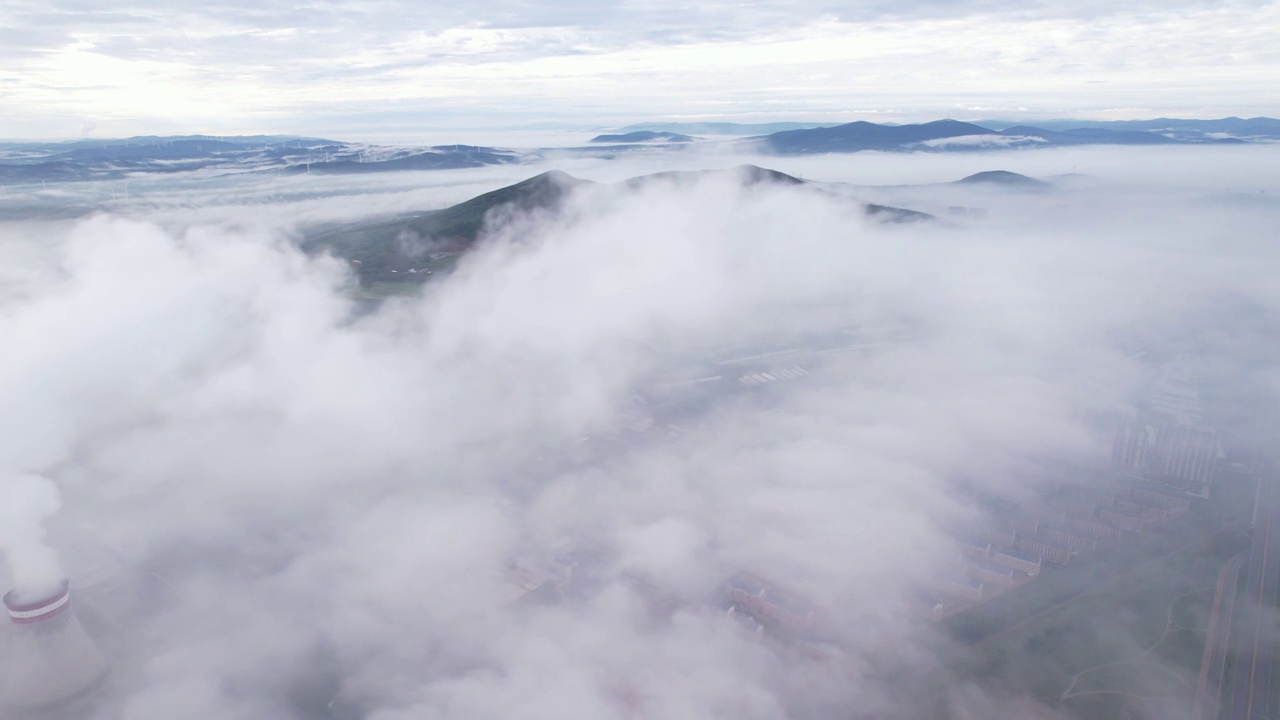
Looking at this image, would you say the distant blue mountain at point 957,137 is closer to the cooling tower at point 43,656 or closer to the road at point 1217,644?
the road at point 1217,644

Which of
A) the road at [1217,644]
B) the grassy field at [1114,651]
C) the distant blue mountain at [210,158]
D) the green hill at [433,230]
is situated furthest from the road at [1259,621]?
the distant blue mountain at [210,158]

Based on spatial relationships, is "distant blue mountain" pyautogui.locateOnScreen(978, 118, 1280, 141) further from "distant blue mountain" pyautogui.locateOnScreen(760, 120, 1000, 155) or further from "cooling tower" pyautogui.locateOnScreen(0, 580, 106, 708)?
"cooling tower" pyautogui.locateOnScreen(0, 580, 106, 708)

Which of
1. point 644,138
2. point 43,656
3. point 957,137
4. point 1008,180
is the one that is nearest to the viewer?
point 43,656

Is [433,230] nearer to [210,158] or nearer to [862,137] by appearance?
[210,158]

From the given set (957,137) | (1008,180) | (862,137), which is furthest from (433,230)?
(957,137)

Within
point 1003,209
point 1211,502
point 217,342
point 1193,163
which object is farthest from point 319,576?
point 1193,163

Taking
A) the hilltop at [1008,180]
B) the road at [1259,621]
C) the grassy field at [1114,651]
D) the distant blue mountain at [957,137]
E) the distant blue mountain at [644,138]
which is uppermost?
the distant blue mountain at [644,138]
